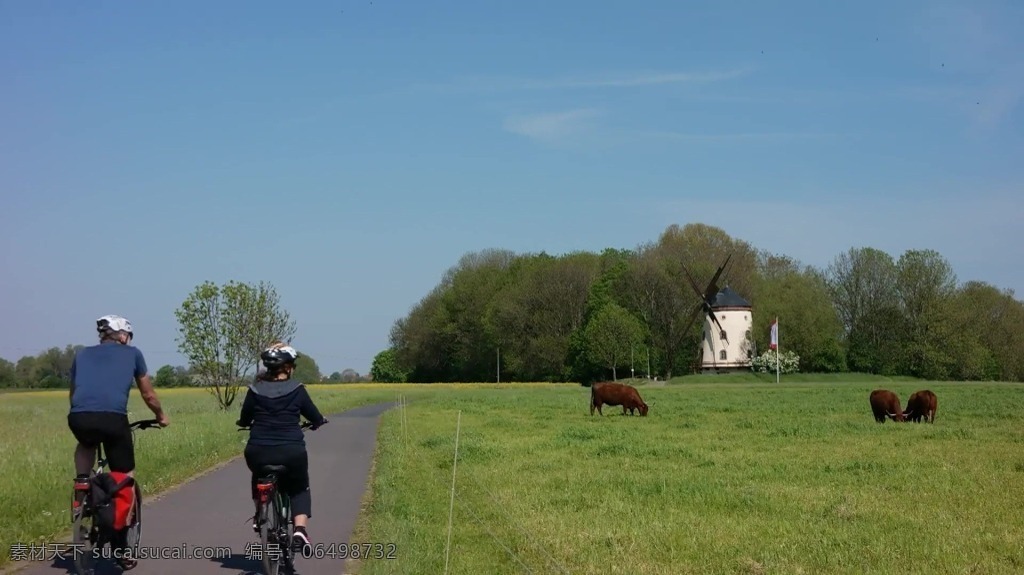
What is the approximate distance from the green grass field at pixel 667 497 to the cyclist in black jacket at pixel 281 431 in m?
0.86

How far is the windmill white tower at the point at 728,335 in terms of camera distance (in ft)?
317

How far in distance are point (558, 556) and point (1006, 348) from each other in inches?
4119

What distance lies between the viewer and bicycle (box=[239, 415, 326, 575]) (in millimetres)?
9109

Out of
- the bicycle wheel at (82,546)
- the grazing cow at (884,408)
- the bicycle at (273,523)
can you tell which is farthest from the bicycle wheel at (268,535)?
the grazing cow at (884,408)

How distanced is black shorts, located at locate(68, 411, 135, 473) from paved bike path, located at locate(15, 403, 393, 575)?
3.37 feet

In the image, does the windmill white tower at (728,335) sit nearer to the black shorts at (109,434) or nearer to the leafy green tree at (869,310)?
the leafy green tree at (869,310)

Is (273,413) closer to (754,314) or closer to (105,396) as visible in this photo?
(105,396)

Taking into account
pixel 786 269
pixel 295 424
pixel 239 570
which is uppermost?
pixel 786 269

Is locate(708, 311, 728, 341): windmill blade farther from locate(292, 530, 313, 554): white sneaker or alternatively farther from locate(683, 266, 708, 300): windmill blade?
locate(292, 530, 313, 554): white sneaker

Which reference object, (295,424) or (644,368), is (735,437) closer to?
(295,424)

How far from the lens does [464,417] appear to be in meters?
36.3

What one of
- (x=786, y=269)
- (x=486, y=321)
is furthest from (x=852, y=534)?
(x=786, y=269)

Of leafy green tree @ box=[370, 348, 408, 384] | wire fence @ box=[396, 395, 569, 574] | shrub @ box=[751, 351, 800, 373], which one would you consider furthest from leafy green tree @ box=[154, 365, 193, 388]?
wire fence @ box=[396, 395, 569, 574]

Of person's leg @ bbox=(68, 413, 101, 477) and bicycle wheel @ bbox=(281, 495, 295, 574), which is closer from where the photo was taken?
person's leg @ bbox=(68, 413, 101, 477)
